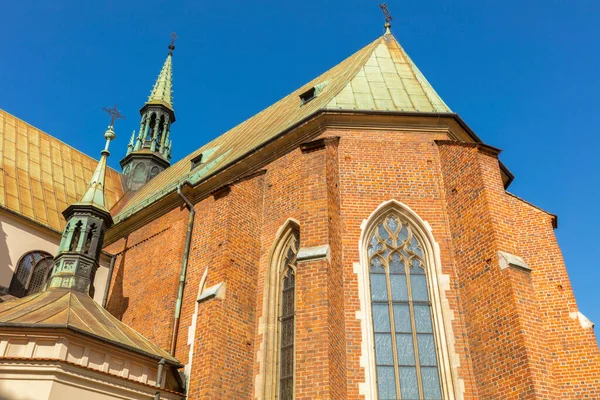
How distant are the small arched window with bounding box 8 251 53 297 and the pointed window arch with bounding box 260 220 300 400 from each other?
8.21m

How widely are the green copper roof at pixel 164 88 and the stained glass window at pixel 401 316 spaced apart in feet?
66.0

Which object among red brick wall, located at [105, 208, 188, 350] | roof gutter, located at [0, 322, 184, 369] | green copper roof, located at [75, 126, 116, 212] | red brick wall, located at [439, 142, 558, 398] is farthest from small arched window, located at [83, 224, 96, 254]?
red brick wall, located at [439, 142, 558, 398]

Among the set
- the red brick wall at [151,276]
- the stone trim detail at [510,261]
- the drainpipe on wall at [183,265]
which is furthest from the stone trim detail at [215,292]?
the stone trim detail at [510,261]

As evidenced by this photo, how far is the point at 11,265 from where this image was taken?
15266 millimetres

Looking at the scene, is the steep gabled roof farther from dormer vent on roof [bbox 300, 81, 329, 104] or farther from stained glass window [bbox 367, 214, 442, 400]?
stained glass window [bbox 367, 214, 442, 400]

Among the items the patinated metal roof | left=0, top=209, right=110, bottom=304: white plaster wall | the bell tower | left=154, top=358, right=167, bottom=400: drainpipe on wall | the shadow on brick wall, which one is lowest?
left=154, top=358, right=167, bottom=400: drainpipe on wall

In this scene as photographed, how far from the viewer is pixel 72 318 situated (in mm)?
10133

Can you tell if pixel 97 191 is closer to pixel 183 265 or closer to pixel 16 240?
pixel 16 240

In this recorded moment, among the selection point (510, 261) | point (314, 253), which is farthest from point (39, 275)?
point (510, 261)

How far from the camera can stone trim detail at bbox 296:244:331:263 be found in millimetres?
9523

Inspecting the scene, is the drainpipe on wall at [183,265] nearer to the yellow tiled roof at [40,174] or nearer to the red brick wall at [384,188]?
the red brick wall at [384,188]

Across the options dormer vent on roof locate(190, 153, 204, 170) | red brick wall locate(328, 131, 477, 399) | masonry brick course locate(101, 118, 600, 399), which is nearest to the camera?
masonry brick course locate(101, 118, 600, 399)

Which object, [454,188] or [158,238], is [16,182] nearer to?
[158,238]

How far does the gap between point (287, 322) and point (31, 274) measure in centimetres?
907
